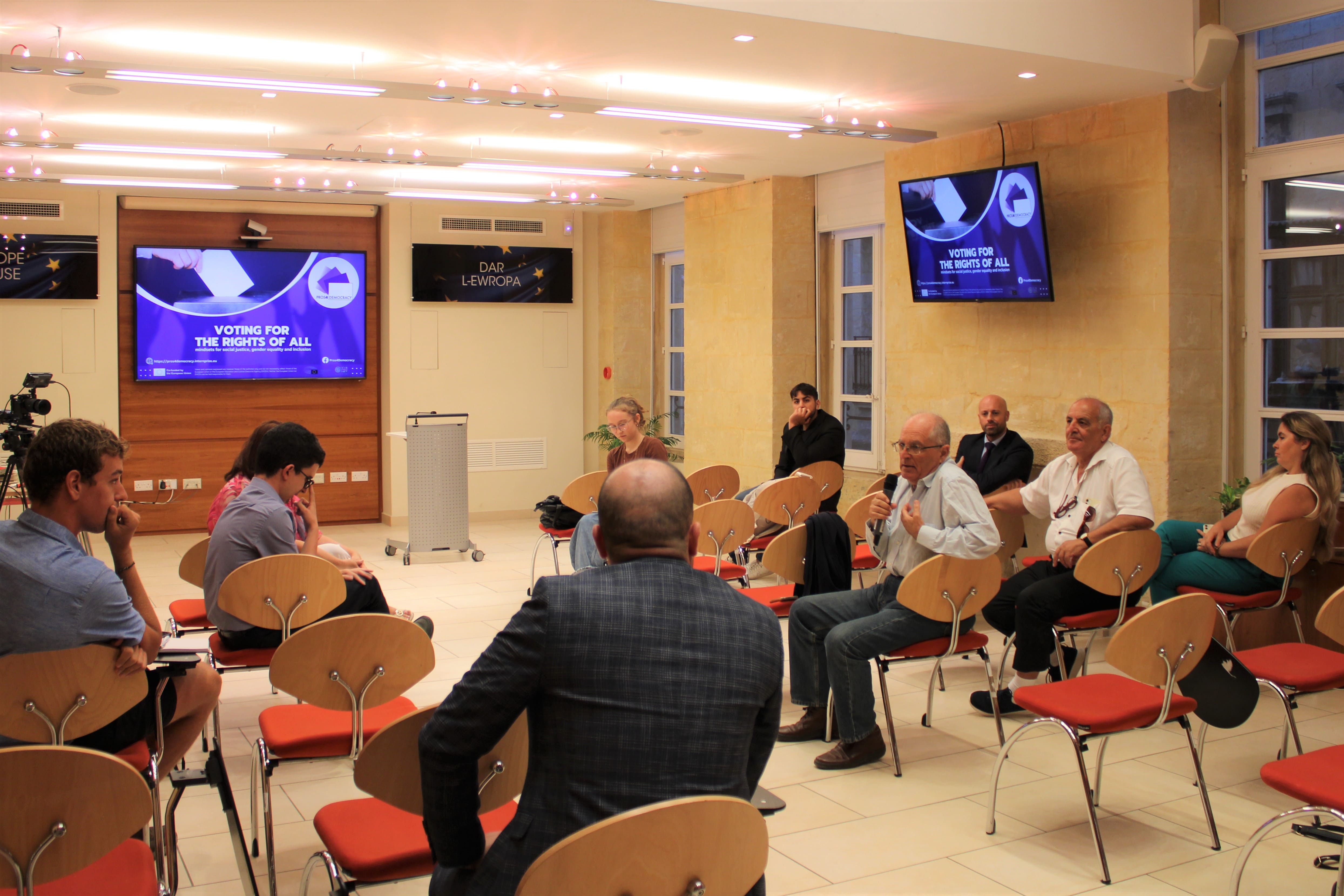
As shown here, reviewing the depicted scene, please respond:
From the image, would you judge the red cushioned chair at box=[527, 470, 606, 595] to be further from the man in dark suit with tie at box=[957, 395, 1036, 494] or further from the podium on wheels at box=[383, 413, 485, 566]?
the man in dark suit with tie at box=[957, 395, 1036, 494]

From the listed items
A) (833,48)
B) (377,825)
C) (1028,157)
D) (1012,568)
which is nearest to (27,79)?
(833,48)

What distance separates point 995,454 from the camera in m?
6.98

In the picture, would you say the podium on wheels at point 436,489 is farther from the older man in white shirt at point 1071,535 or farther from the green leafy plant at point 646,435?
the older man in white shirt at point 1071,535

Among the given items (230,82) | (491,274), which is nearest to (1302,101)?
(230,82)

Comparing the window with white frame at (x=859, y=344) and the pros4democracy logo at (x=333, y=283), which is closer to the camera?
the window with white frame at (x=859, y=344)

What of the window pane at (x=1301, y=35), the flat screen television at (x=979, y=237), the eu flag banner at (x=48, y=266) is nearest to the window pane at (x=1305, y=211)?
the window pane at (x=1301, y=35)

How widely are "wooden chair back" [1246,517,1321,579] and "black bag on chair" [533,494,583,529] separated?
13.3ft

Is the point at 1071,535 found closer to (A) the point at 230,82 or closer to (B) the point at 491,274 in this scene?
(A) the point at 230,82

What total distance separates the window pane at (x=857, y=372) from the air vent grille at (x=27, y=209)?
7.31 m

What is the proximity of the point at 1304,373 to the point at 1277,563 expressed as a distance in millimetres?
1783

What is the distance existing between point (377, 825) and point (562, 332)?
9.75 m

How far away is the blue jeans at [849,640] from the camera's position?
4309mm

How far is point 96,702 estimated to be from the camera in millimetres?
3016

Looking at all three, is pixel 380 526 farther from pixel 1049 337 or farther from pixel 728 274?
pixel 1049 337
